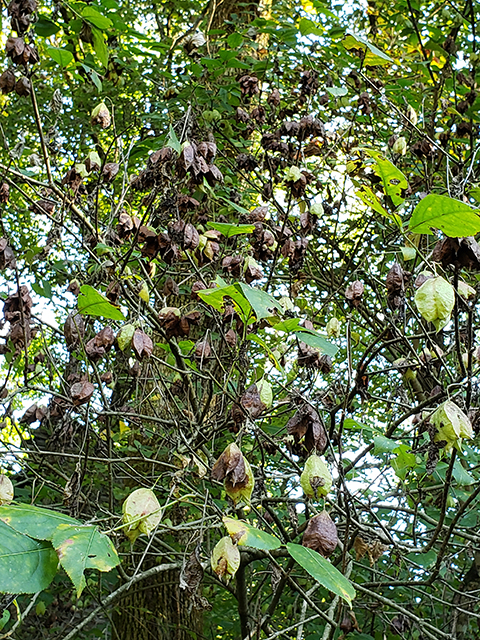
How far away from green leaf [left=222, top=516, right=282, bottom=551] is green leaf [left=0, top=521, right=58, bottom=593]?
1.20ft

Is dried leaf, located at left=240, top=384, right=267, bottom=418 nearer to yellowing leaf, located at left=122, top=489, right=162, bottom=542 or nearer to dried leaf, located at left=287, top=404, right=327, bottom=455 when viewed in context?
dried leaf, located at left=287, top=404, right=327, bottom=455

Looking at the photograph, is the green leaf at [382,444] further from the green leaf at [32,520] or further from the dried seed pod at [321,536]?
the green leaf at [32,520]

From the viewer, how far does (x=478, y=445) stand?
3.73 metres

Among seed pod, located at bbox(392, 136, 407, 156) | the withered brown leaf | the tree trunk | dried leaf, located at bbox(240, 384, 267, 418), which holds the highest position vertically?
seed pod, located at bbox(392, 136, 407, 156)

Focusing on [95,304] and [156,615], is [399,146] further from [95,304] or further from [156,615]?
[156,615]

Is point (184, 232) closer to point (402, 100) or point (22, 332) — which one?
point (22, 332)

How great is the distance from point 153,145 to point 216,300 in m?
2.86

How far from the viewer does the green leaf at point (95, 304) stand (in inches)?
53.5

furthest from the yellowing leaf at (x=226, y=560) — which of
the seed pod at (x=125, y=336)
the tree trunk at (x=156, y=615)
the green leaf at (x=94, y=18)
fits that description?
the tree trunk at (x=156, y=615)

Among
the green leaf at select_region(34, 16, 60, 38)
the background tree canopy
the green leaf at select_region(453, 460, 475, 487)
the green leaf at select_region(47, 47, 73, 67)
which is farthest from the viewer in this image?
the green leaf at select_region(34, 16, 60, 38)

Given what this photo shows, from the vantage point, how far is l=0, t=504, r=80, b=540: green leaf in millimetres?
964

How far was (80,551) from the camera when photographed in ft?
3.08

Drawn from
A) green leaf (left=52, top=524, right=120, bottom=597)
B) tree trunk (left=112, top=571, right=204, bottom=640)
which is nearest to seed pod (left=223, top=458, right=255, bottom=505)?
green leaf (left=52, top=524, right=120, bottom=597)

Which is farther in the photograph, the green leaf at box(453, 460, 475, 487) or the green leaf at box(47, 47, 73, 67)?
the green leaf at box(47, 47, 73, 67)
